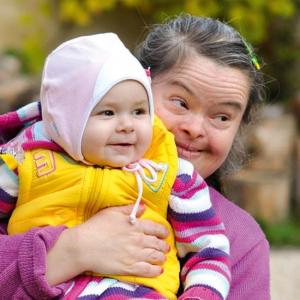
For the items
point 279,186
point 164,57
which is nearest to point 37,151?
point 164,57

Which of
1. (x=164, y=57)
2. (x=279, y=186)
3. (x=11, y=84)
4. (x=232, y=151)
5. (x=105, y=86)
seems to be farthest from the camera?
(x=11, y=84)

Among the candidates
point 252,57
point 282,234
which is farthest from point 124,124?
point 282,234

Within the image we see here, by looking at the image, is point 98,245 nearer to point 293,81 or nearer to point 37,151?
point 37,151

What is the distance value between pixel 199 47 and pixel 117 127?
51 centimetres

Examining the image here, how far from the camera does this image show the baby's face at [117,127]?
2.37 metres

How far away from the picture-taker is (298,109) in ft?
26.7

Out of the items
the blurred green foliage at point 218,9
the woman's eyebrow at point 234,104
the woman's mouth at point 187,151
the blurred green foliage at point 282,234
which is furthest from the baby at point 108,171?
A: the blurred green foliage at point 218,9

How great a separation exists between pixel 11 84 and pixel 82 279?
18.1 feet

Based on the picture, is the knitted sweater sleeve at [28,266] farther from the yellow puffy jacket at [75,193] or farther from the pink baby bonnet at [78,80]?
the pink baby bonnet at [78,80]

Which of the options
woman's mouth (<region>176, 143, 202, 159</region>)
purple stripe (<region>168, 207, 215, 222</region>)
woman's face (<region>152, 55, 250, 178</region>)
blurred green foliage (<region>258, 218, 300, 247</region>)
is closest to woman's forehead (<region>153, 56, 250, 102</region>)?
woman's face (<region>152, 55, 250, 178</region>)

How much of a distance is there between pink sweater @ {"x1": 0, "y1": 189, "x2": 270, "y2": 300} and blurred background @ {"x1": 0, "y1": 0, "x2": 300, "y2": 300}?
3416 mm

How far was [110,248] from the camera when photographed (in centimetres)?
242

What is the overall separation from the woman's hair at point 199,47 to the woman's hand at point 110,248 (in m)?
0.56

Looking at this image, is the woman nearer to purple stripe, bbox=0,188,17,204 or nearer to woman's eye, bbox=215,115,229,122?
woman's eye, bbox=215,115,229,122
